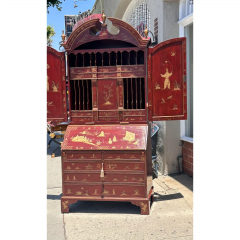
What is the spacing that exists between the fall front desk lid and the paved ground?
88 cm

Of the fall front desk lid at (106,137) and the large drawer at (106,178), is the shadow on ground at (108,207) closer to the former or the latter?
the large drawer at (106,178)

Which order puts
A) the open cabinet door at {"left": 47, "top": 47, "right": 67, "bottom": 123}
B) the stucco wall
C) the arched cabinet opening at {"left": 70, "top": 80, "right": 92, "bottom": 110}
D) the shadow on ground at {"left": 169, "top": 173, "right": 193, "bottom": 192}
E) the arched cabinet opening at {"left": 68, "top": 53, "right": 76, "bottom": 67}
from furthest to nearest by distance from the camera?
1. the stucco wall
2. the shadow on ground at {"left": 169, "top": 173, "right": 193, "bottom": 192}
3. the arched cabinet opening at {"left": 68, "top": 53, "right": 76, "bottom": 67}
4. the arched cabinet opening at {"left": 70, "top": 80, "right": 92, "bottom": 110}
5. the open cabinet door at {"left": 47, "top": 47, "right": 67, "bottom": 123}

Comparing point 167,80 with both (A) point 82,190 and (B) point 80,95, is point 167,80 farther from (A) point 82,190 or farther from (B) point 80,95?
(A) point 82,190

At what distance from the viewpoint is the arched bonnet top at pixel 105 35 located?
10.8 feet

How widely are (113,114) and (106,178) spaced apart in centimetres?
87

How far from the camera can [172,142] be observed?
184 inches

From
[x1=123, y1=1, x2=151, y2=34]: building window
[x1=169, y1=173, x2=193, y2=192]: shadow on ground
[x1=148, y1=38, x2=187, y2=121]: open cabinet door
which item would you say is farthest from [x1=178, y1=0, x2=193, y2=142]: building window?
[x1=123, y1=1, x2=151, y2=34]: building window

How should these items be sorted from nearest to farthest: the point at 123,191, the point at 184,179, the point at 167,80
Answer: the point at 123,191 → the point at 167,80 → the point at 184,179

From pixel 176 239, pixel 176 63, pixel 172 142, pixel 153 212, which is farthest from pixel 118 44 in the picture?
pixel 176 239

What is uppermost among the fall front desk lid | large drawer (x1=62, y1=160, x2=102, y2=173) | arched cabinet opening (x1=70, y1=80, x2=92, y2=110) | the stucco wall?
the stucco wall

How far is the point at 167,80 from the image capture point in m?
3.39

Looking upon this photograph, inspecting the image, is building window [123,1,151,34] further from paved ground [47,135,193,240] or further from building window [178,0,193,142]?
paved ground [47,135,193,240]

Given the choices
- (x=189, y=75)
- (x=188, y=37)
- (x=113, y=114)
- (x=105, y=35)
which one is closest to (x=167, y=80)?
(x=113, y=114)

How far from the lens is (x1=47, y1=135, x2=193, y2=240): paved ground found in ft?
9.25
